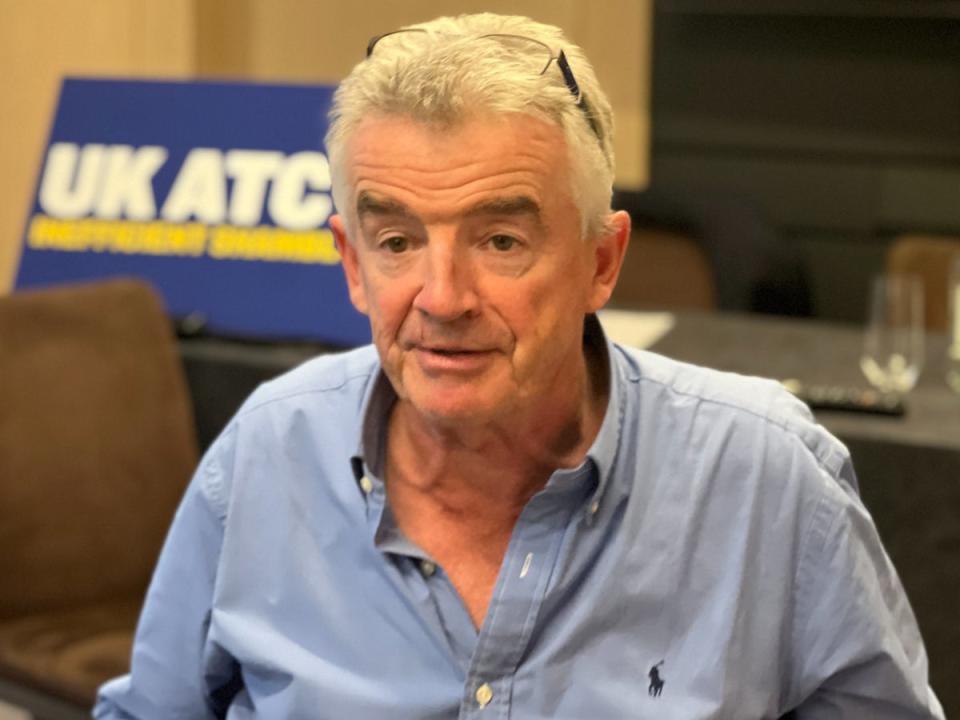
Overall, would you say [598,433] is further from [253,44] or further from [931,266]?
[253,44]

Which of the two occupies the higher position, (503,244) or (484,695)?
(503,244)

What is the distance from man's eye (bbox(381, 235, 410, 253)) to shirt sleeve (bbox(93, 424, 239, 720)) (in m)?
0.35

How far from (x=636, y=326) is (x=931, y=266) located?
1.06m

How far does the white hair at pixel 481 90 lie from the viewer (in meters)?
1.34

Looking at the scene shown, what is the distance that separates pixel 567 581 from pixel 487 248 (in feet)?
1.08

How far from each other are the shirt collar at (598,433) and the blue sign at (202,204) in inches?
50.9

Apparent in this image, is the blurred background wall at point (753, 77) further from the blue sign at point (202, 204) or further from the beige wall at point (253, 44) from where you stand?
the blue sign at point (202, 204)

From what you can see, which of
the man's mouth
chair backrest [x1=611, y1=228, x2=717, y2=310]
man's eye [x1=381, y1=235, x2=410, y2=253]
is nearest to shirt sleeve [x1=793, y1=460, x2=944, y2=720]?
the man's mouth

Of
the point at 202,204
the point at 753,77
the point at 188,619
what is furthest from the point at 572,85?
the point at 753,77

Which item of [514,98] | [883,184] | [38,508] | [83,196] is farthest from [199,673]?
[883,184]

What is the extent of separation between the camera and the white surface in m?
2.93

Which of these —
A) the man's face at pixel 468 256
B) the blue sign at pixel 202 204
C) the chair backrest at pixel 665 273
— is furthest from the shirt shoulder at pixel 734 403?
the chair backrest at pixel 665 273

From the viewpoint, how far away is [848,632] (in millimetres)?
1438

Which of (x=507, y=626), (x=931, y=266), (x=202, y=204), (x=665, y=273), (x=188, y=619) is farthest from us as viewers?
(x=665, y=273)
